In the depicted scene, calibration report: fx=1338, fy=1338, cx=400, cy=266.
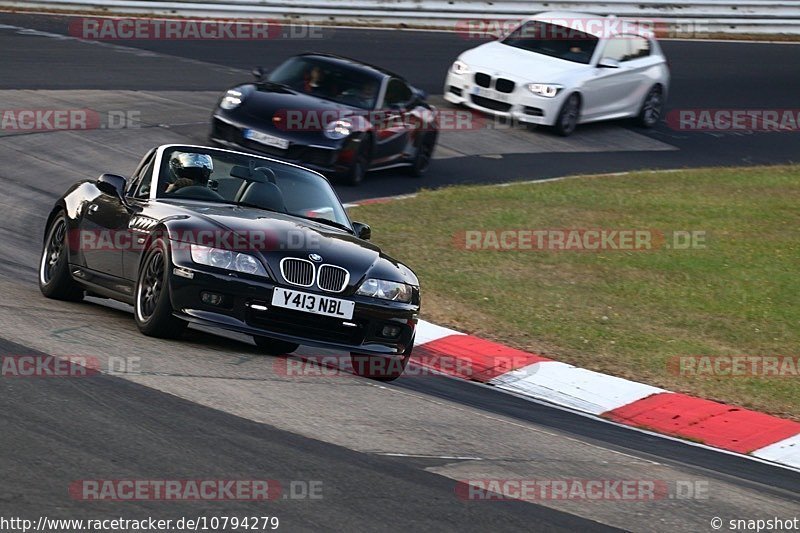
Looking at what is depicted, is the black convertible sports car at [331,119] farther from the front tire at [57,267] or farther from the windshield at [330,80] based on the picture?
the front tire at [57,267]

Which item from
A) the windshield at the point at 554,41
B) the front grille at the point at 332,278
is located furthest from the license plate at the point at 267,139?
the front grille at the point at 332,278

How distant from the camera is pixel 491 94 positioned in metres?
20.4

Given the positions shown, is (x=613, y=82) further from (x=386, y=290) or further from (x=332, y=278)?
(x=332, y=278)

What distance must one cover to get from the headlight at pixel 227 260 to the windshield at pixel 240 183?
43.0 inches

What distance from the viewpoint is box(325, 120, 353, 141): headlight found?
1598cm

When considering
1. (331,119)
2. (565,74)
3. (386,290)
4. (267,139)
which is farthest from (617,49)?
(386,290)

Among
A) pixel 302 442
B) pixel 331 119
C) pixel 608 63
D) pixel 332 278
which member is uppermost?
pixel 332 278

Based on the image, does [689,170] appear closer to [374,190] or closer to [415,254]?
[374,190]

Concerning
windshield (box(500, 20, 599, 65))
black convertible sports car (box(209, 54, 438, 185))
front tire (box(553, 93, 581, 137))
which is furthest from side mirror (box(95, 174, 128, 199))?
windshield (box(500, 20, 599, 65))

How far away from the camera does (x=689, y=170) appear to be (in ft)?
64.7

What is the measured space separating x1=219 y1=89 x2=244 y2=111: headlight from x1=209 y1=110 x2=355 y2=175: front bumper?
0.12 metres

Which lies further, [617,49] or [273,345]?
[617,49]

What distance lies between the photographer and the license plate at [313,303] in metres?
7.88

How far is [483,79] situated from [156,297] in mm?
12989
